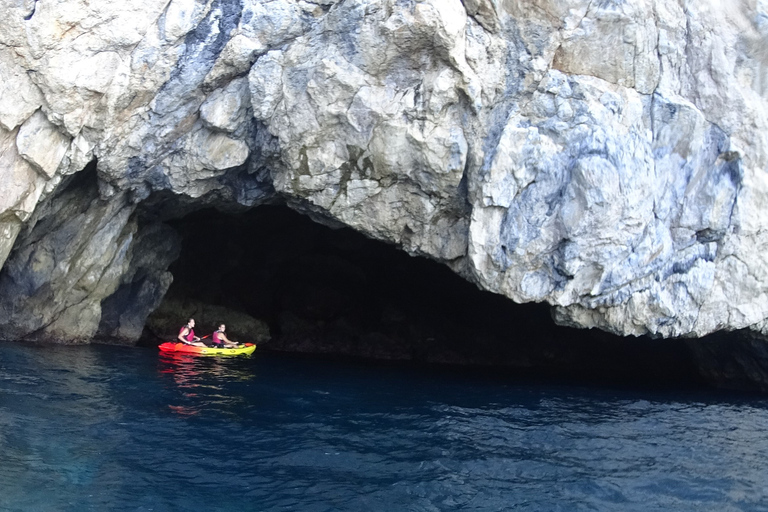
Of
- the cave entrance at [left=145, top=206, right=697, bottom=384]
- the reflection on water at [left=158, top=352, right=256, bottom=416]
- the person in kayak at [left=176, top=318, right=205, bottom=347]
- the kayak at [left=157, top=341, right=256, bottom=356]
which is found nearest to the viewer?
the reflection on water at [left=158, top=352, right=256, bottom=416]

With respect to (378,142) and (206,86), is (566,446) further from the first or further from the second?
(206,86)

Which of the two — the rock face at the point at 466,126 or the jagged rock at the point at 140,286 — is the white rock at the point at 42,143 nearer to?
the rock face at the point at 466,126

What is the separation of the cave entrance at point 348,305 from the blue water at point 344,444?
645 cm

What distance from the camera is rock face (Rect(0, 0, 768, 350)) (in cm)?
1478

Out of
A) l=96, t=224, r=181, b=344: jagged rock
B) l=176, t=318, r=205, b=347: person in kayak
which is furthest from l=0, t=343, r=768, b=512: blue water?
l=96, t=224, r=181, b=344: jagged rock

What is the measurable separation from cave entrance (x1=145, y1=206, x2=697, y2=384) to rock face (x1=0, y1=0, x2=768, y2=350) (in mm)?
7437

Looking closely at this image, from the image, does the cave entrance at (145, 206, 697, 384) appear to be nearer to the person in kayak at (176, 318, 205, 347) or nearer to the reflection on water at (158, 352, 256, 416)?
the person in kayak at (176, 318, 205, 347)

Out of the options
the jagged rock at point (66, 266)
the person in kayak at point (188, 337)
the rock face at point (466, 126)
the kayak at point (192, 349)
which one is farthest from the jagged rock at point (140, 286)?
the rock face at point (466, 126)

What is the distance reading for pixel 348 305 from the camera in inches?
1012

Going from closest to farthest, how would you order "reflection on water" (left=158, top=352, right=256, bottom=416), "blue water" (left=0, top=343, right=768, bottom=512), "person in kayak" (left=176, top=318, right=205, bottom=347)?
1. "blue water" (left=0, top=343, right=768, bottom=512)
2. "reflection on water" (left=158, top=352, right=256, bottom=416)
3. "person in kayak" (left=176, top=318, right=205, bottom=347)

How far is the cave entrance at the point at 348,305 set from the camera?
24.0 meters

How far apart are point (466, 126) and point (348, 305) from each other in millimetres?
11841

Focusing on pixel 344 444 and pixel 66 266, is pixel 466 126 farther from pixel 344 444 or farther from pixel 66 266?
pixel 66 266

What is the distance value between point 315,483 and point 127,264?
12.8 m
